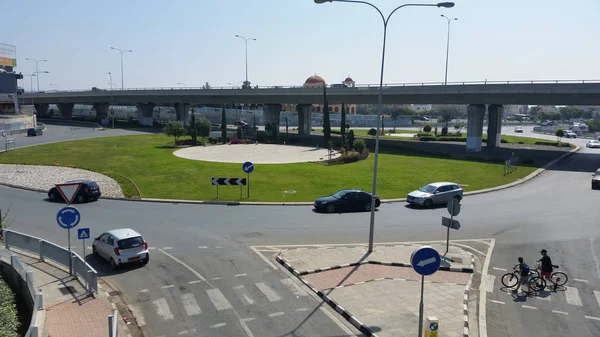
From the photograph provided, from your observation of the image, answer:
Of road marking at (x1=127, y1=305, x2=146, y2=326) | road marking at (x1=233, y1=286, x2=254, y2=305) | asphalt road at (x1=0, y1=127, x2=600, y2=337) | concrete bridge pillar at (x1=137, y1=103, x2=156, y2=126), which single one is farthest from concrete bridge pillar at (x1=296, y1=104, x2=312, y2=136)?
road marking at (x1=127, y1=305, x2=146, y2=326)

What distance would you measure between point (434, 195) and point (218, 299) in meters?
17.5

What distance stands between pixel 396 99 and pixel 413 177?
29.1 metres

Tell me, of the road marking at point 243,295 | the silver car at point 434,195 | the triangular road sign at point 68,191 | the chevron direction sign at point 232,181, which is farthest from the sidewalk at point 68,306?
Answer: the silver car at point 434,195

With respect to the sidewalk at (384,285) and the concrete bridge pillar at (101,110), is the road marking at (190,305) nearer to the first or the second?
the sidewalk at (384,285)

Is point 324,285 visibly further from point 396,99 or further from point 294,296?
point 396,99

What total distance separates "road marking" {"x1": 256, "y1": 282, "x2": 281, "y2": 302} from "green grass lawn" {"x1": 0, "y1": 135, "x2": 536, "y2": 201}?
14.4 meters

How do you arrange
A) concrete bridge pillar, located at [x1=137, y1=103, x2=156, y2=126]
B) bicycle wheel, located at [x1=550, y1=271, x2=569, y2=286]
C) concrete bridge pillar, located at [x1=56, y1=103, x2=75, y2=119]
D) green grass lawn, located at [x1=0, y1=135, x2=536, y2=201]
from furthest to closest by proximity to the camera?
concrete bridge pillar, located at [x1=56, y1=103, x2=75, y2=119] → concrete bridge pillar, located at [x1=137, y1=103, x2=156, y2=126] → green grass lawn, located at [x1=0, y1=135, x2=536, y2=201] → bicycle wheel, located at [x1=550, y1=271, x2=569, y2=286]

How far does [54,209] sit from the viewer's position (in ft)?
86.1

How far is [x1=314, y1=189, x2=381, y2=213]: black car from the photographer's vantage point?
25812 millimetres

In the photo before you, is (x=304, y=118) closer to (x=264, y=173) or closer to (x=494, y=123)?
(x=494, y=123)

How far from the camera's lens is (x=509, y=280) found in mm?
15203

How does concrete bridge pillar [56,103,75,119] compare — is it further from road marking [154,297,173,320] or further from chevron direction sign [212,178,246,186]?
road marking [154,297,173,320]

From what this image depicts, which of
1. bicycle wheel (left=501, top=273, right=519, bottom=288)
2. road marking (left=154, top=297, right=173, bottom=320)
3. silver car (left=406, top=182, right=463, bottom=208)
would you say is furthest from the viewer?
silver car (left=406, top=182, right=463, bottom=208)

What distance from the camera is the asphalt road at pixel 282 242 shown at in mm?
12453
